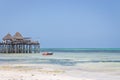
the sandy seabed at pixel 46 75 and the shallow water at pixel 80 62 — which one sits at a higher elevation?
the shallow water at pixel 80 62

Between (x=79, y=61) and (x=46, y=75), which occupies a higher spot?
(x=79, y=61)

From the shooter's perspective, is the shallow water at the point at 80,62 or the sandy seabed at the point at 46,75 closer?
the sandy seabed at the point at 46,75

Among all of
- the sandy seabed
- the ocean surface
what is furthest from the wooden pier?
the sandy seabed

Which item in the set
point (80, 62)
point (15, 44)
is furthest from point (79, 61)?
point (15, 44)

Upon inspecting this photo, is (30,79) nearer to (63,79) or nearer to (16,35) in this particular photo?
(63,79)

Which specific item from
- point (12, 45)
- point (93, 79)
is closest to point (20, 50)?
point (12, 45)

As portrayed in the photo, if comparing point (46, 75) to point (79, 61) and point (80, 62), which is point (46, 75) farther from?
point (79, 61)

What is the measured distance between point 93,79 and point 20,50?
7772cm

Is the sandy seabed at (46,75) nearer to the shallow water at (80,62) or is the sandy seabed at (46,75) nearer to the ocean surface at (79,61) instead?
the ocean surface at (79,61)

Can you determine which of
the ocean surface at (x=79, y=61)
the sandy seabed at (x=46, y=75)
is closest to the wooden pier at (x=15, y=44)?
the ocean surface at (x=79, y=61)

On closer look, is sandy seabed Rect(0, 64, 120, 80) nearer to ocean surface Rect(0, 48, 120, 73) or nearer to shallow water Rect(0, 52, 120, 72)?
ocean surface Rect(0, 48, 120, 73)

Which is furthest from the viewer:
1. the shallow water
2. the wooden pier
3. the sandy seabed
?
the wooden pier

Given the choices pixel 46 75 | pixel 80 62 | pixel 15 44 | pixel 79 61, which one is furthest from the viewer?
pixel 15 44

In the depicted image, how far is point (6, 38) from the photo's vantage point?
101062 mm
